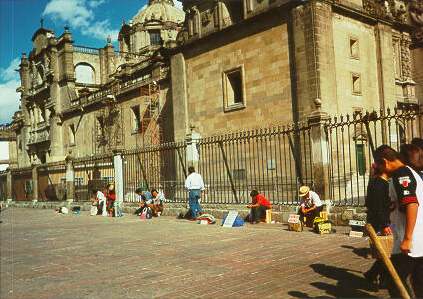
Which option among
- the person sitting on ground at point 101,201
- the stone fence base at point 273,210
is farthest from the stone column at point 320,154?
the person sitting on ground at point 101,201

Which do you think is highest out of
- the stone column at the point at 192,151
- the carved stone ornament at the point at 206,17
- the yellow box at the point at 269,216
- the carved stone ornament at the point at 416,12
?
the carved stone ornament at the point at 416,12

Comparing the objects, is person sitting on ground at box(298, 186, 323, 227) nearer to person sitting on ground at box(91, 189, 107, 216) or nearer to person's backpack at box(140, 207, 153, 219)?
person's backpack at box(140, 207, 153, 219)

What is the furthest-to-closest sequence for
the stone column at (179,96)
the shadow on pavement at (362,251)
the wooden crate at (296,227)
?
1. the stone column at (179,96)
2. the wooden crate at (296,227)
3. the shadow on pavement at (362,251)

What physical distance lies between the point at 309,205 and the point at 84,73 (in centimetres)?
3902

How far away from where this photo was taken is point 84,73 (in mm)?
45969

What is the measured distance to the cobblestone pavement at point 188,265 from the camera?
5.96 meters

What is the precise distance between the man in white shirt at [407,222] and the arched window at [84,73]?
44159mm

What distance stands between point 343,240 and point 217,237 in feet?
10.00

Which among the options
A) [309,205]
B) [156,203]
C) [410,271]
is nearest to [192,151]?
[156,203]

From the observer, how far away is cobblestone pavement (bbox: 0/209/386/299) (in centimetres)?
596

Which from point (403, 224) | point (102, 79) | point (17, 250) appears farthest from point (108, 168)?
point (102, 79)

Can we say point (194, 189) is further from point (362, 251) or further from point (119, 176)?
point (362, 251)

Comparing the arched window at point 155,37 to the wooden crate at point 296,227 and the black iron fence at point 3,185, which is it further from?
the wooden crate at point 296,227

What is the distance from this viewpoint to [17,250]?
32.7 feet
